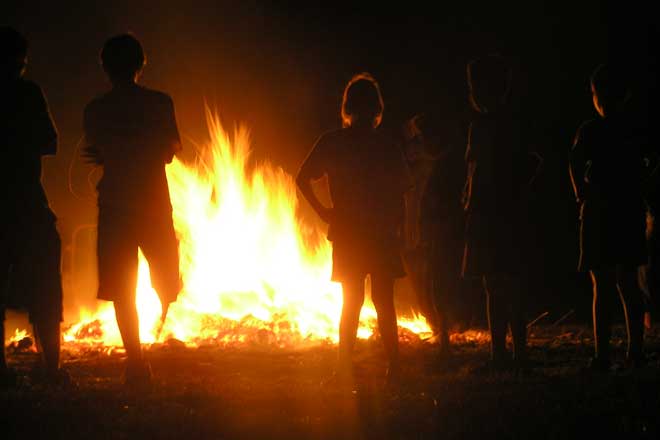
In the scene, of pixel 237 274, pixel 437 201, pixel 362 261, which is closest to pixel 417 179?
pixel 437 201

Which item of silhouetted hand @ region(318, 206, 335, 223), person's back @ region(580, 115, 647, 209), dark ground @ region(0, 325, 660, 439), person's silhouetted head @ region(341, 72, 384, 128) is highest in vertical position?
person's silhouetted head @ region(341, 72, 384, 128)

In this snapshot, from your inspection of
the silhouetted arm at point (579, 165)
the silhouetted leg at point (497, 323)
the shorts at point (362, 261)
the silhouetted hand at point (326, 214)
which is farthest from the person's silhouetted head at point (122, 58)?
the silhouetted arm at point (579, 165)

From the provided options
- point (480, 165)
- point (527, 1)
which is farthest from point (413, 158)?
point (527, 1)

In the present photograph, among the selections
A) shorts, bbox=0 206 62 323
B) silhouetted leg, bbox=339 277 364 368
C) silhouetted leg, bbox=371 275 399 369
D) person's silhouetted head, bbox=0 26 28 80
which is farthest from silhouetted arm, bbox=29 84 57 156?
silhouetted leg, bbox=371 275 399 369

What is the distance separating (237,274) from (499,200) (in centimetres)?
475

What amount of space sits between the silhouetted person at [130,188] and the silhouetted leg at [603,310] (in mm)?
3316

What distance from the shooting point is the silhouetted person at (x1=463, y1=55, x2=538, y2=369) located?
18.9 feet

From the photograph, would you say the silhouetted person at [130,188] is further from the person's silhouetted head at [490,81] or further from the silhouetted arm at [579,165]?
the silhouetted arm at [579,165]

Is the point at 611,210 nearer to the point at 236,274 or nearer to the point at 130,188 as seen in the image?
the point at 130,188

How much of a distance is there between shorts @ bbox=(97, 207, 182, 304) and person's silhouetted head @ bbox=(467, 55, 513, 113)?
266cm

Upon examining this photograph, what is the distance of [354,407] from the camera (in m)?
4.29

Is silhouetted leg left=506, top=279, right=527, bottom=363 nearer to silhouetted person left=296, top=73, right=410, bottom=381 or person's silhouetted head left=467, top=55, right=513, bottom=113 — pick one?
silhouetted person left=296, top=73, right=410, bottom=381

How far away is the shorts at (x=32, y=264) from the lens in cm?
529

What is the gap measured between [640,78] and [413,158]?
426 centimetres
